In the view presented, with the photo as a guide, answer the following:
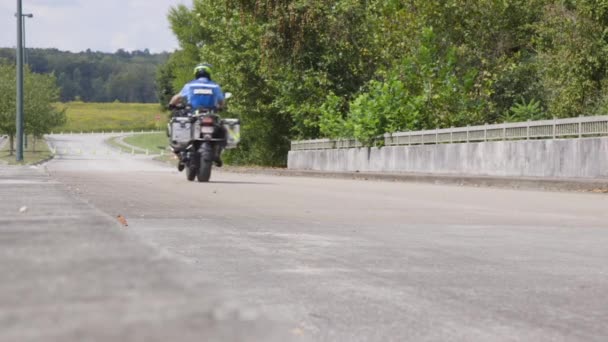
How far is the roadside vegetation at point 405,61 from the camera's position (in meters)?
32.2

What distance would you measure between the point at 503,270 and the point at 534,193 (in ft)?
41.1

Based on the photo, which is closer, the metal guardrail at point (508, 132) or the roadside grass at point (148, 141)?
the metal guardrail at point (508, 132)

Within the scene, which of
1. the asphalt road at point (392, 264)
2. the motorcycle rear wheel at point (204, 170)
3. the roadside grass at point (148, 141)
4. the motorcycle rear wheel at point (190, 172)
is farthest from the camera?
the roadside grass at point (148, 141)

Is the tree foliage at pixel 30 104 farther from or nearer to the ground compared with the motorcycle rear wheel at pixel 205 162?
farther from the ground

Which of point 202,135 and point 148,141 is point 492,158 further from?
point 148,141

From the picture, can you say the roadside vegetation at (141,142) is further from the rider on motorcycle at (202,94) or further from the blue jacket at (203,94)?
the blue jacket at (203,94)

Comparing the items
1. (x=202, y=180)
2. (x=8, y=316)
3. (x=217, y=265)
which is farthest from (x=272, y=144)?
(x=8, y=316)

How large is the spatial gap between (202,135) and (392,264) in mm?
13340

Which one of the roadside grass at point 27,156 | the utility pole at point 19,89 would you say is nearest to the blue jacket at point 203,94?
the roadside grass at point 27,156

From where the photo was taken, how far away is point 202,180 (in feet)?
67.3

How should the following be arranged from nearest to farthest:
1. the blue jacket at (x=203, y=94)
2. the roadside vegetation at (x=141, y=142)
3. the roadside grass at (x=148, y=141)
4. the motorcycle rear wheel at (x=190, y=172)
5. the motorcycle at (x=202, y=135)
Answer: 1. the motorcycle at (x=202, y=135)
2. the blue jacket at (x=203, y=94)
3. the motorcycle rear wheel at (x=190, y=172)
4. the roadside vegetation at (x=141, y=142)
5. the roadside grass at (x=148, y=141)

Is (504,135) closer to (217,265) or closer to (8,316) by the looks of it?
(217,265)

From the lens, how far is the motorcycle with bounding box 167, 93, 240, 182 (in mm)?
19422

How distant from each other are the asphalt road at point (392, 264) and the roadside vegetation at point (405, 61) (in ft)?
62.9
